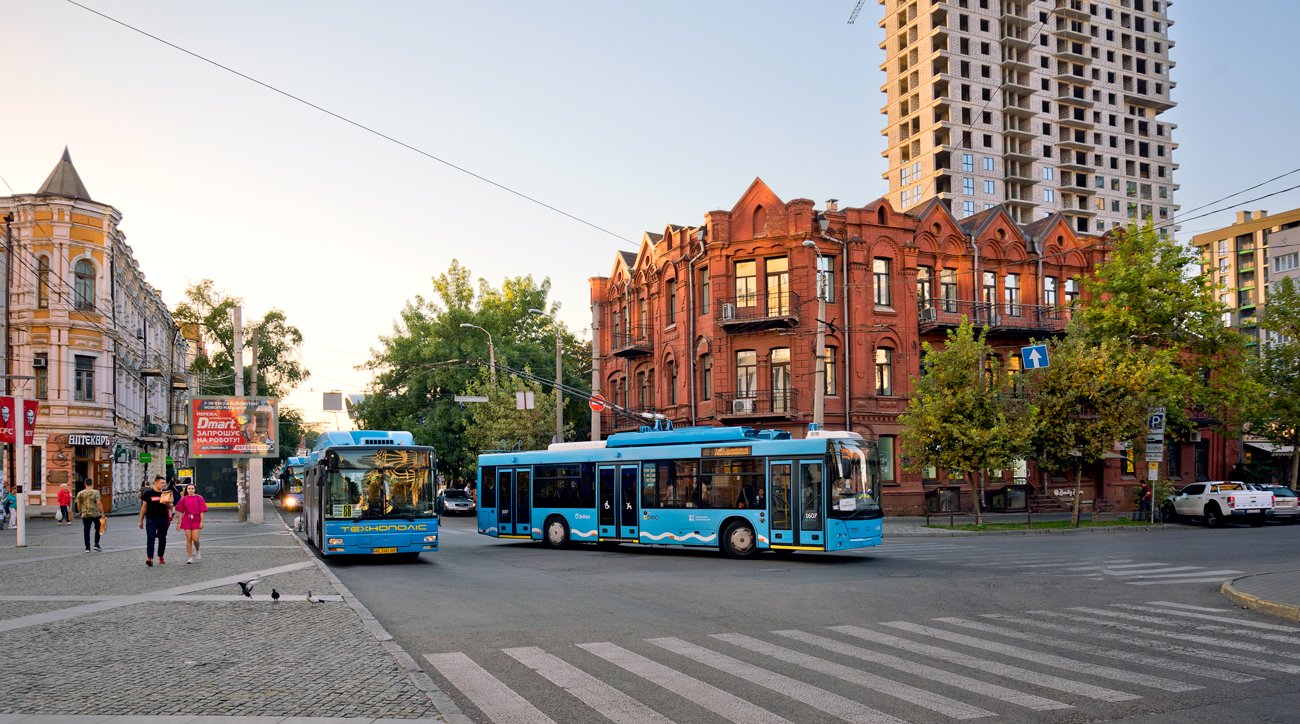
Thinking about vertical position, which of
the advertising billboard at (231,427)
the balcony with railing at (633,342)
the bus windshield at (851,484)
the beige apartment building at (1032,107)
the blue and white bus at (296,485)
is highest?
the beige apartment building at (1032,107)

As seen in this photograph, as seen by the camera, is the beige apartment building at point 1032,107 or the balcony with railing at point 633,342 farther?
the beige apartment building at point 1032,107

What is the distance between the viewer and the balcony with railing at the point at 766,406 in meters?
41.3

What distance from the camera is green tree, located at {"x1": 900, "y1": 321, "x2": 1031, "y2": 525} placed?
112ft

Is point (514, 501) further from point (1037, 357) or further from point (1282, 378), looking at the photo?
point (1282, 378)

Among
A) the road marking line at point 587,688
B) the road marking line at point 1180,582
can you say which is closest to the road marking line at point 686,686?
the road marking line at point 587,688

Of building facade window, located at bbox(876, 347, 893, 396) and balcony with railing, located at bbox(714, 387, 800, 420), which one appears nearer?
balcony with railing, located at bbox(714, 387, 800, 420)

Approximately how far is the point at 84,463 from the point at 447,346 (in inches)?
819

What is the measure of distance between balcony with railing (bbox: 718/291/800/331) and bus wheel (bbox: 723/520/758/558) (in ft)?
61.0

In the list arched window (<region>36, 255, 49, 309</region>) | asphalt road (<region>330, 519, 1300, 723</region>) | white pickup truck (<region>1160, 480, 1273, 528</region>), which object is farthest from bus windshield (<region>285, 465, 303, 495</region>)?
white pickup truck (<region>1160, 480, 1273, 528</region>)

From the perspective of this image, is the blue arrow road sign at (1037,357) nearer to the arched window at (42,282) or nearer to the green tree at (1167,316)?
the green tree at (1167,316)

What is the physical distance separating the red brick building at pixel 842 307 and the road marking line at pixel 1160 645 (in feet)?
88.2

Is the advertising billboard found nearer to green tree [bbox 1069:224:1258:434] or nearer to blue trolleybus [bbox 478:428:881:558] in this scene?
blue trolleybus [bbox 478:428:881:558]

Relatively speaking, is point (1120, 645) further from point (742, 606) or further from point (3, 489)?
point (3, 489)

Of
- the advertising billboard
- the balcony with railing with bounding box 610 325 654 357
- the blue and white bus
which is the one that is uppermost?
the balcony with railing with bounding box 610 325 654 357
